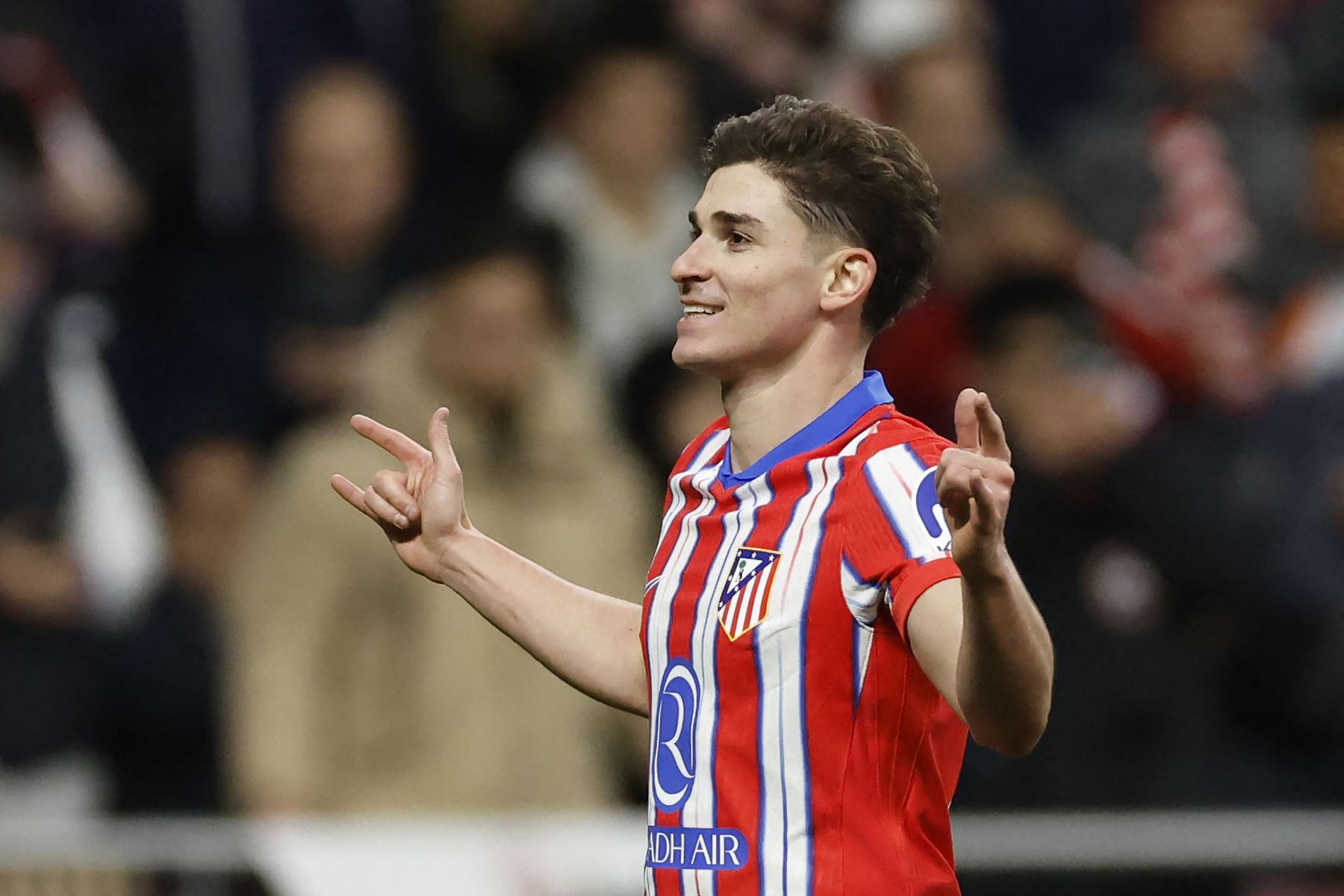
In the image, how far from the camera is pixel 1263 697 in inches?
294

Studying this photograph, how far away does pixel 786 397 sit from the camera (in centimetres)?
337

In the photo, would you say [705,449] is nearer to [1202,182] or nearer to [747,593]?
[747,593]

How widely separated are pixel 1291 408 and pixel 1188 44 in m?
1.79

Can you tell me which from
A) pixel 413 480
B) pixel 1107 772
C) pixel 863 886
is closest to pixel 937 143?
pixel 1107 772

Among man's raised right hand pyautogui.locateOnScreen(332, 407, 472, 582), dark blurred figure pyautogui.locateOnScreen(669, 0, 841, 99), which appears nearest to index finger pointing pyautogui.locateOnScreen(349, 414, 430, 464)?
man's raised right hand pyautogui.locateOnScreen(332, 407, 472, 582)

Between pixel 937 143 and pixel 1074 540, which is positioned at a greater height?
pixel 937 143

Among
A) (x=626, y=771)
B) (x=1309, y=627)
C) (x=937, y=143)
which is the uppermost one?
(x=937, y=143)

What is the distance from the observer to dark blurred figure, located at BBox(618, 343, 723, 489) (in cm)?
728

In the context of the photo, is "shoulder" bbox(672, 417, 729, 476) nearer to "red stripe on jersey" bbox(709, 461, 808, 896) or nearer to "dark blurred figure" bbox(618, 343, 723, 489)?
"red stripe on jersey" bbox(709, 461, 808, 896)

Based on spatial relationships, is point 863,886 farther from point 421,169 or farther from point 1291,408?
point 421,169

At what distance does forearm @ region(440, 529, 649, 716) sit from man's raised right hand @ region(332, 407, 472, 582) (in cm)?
3

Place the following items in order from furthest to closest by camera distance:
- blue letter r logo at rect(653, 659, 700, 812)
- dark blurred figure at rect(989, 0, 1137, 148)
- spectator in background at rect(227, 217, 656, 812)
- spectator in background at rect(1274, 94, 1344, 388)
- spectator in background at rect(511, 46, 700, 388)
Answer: dark blurred figure at rect(989, 0, 1137, 148)
spectator in background at rect(511, 46, 700, 388)
spectator in background at rect(1274, 94, 1344, 388)
spectator in background at rect(227, 217, 656, 812)
blue letter r logo at rect(653, 659, 700, 812)

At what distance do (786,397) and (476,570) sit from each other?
626 millimetres

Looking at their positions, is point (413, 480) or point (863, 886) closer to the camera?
point (863, 886)
